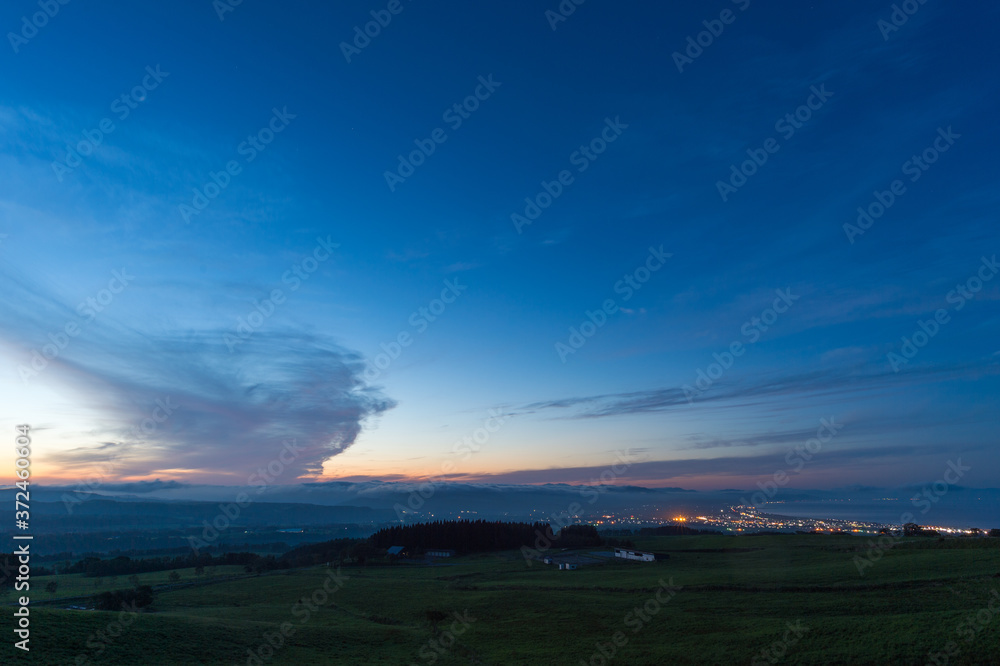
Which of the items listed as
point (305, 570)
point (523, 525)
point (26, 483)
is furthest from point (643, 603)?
point (523, 525)

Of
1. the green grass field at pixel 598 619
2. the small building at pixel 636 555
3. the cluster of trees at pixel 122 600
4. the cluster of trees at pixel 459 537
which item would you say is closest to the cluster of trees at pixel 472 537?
the cluster of trees at pixel 459 537

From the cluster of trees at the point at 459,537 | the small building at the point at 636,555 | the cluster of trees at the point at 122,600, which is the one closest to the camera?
the cluster of trees at the point at 122,600

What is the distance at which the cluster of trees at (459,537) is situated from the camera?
371ft

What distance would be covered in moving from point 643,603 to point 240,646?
3241cm

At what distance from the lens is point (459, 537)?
114812mm

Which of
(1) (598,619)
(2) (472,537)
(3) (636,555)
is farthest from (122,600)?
(2) (472,537)

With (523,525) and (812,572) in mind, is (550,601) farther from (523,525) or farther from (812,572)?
(523,525)

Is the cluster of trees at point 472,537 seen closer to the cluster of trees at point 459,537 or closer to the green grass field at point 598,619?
the cluster of trees at point 459,537

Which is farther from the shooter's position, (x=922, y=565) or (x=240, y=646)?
(x=922, y=565)

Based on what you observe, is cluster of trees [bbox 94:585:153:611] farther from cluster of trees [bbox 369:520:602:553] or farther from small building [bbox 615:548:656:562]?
small building [bbox 615:548:656:562]

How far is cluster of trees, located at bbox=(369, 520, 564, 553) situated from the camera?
113125mm

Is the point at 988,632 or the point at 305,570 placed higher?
the point at 988,632

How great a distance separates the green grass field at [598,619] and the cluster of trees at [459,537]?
47.5 m

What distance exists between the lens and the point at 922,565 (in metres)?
51.5
